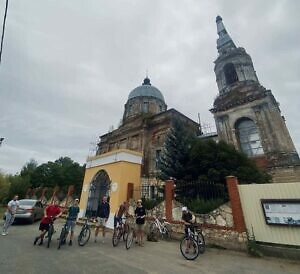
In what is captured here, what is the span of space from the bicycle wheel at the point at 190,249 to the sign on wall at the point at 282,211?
10.2 feet

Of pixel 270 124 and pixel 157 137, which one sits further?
pixel 157 137

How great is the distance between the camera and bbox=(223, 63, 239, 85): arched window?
73.1 feet

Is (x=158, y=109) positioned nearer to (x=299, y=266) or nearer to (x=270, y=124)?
(x=270, y=124)

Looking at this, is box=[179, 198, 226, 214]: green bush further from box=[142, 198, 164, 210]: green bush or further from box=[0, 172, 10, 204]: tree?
box=[0, 172, 10, 204]: tree

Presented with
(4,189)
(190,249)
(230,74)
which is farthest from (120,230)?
(4,189)

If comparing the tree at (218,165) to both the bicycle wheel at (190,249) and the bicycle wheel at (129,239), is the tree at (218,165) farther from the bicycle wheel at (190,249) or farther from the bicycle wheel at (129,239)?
the bicycle wheel at (129,239)

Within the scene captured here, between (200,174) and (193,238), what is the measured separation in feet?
16.9

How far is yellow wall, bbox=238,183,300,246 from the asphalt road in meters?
0.81

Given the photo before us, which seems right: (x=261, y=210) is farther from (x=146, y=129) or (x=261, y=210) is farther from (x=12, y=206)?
(x=146, y=129)

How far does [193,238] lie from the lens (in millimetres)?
6793

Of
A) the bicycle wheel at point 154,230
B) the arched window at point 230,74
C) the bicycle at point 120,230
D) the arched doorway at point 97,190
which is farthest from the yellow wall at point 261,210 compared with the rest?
the arched window at point 230,74

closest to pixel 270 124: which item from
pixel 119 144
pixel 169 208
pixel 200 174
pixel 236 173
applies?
pixel 236 173

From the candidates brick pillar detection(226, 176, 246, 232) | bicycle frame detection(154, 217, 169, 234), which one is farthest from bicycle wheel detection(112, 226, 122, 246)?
brick pillar detection(226, 176, 246, 232)

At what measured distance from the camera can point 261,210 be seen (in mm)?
7781
